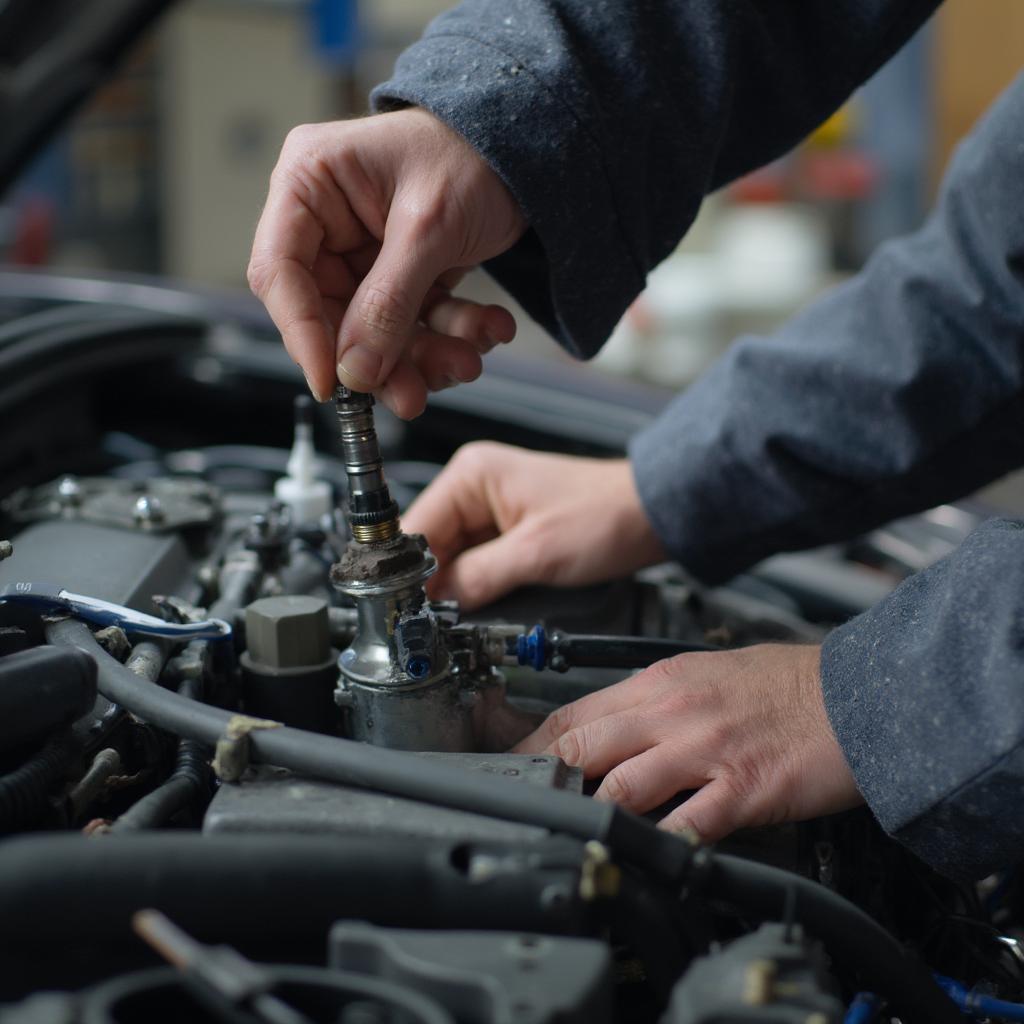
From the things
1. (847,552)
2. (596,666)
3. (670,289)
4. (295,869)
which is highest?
(295,869)

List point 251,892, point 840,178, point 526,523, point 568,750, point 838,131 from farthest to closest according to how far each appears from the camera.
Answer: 1. point 840,178
2. point 838,131
3. point 526,523
4. point 568,750
5. point 251,892

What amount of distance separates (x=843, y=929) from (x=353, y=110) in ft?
15.9

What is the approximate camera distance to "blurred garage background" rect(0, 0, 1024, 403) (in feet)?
15.4

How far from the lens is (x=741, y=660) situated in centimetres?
70

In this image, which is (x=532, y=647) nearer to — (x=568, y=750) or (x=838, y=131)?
(x=568, y=750)

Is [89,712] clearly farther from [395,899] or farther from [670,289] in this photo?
[670,289]

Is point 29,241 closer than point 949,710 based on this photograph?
No

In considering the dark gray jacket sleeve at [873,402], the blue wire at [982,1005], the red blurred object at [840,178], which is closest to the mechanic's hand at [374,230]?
the dark gray jacket sleeve at [873,402]

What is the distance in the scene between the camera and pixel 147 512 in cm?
88

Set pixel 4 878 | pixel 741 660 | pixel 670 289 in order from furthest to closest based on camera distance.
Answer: pixel 670 289 → pixel 741 660 → pixel 4 878

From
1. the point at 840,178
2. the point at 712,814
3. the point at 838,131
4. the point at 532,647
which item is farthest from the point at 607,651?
the point at 840,178

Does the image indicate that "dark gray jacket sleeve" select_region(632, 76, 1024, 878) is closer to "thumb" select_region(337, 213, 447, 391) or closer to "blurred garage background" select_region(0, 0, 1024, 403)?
"thumb" select_region(337, 213, 447, 391)

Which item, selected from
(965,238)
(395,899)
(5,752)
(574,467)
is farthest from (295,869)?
(965,238)

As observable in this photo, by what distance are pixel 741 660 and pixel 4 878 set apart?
43 cm
